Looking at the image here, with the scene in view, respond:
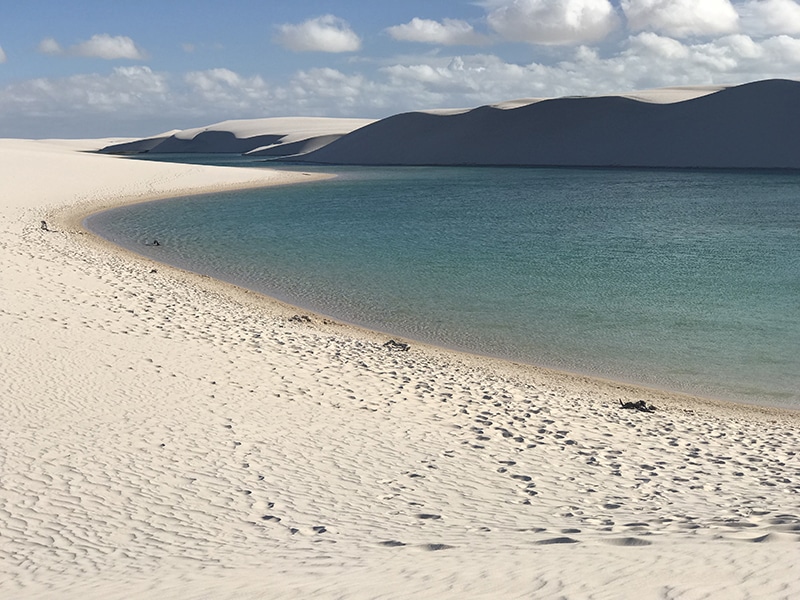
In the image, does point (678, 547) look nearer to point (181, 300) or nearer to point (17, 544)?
point (17, 544)

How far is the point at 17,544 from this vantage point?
4910 mm

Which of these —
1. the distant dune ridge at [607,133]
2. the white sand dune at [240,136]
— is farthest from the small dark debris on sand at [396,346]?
the white sand dune at [240,136]

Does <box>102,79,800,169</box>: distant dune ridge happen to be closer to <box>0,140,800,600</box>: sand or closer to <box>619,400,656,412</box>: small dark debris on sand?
<box>619,400,656,412</box>: small dark debris on sand

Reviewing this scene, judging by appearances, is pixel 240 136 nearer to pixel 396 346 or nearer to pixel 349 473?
pixel 396 346

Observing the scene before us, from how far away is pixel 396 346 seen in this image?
1145 cm

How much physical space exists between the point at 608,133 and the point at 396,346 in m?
80.8

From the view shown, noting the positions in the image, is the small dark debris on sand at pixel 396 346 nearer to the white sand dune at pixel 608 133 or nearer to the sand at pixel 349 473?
the sand at pixel 349 473

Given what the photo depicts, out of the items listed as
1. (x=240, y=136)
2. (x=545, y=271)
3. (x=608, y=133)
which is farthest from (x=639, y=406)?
(x=240, y=136)

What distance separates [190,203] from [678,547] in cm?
3408

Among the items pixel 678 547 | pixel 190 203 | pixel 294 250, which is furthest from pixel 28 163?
pixel 678 547

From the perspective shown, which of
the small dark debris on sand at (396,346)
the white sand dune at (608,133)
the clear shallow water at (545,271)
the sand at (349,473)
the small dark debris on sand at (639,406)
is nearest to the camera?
the sand at (349,473)

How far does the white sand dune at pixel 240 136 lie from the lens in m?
142

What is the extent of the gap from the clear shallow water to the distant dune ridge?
43190 mm

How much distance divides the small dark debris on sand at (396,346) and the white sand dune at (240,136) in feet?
388
